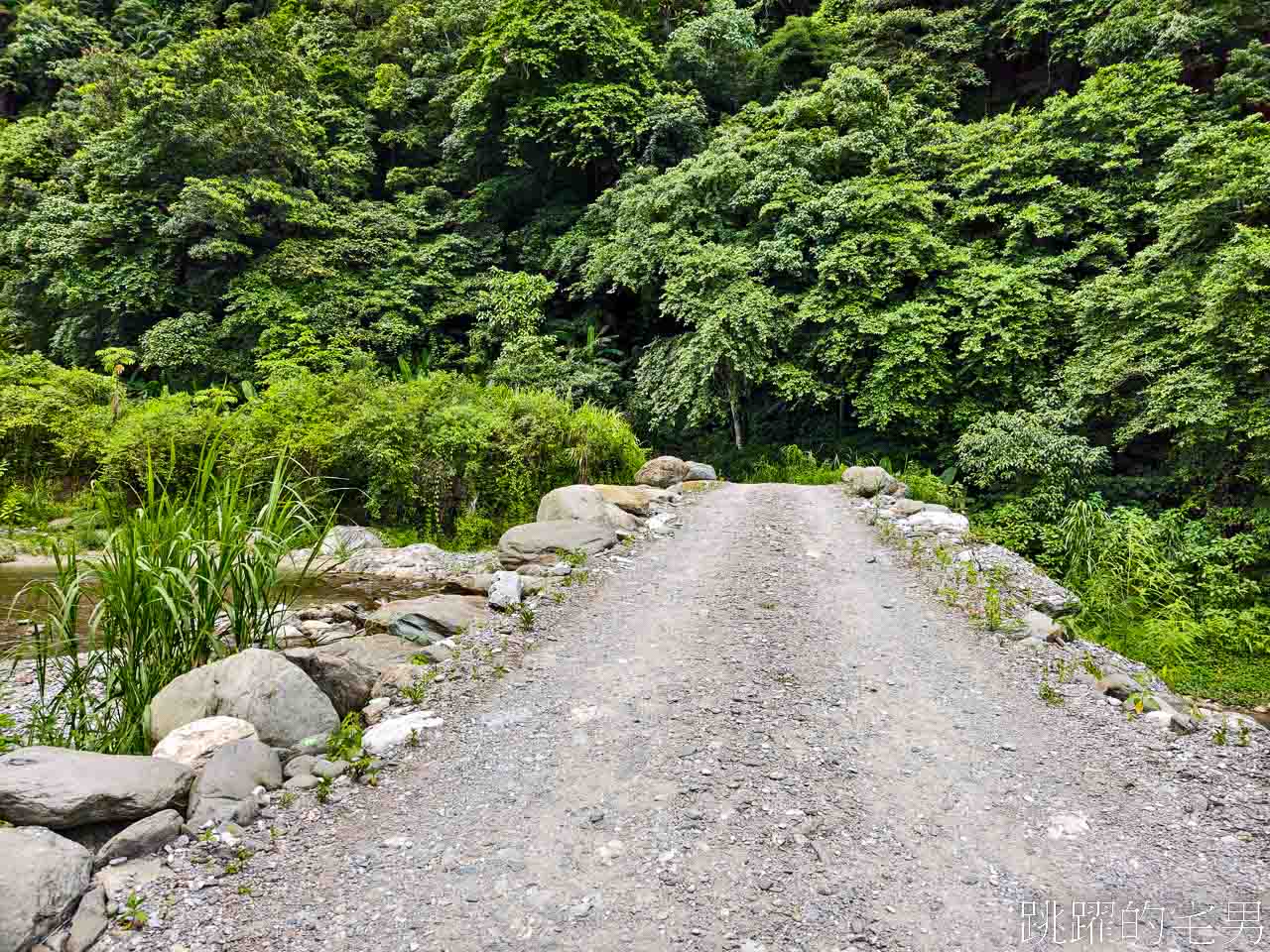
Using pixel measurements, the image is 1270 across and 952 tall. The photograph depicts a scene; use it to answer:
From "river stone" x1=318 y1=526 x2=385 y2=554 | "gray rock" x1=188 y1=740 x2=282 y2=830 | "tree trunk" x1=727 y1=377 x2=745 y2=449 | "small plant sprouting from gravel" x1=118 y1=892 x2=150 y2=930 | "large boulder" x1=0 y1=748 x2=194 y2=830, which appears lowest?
"river stone" x1=318 y1=526 x2=385 y2=554

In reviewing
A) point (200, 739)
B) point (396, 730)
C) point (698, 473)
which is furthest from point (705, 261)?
point (200, 739)

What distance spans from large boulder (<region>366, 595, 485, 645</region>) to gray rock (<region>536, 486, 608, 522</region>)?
6.81 ft

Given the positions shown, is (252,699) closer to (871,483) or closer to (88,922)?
(88,922)

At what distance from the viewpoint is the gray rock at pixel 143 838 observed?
2121 mm

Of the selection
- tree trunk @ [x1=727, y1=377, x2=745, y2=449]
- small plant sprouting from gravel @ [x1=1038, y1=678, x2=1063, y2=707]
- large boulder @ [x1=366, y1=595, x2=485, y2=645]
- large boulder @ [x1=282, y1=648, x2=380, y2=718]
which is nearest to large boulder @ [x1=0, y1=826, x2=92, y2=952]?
large boulder @ [x1=282, y1=648, x2=380, y2=718]

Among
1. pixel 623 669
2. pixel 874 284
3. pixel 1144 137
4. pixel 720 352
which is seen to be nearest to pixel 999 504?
pixel 874 284

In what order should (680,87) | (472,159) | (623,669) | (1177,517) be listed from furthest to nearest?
(472,159)
(680,87)
(1177,517)
(623,669)

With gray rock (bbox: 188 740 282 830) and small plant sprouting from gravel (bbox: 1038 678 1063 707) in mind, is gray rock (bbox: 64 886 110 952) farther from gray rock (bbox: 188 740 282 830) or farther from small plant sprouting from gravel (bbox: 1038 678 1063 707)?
small plant sprouting from gravel (bbox: 1038 678 1063 707)

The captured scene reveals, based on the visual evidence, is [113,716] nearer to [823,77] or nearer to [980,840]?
[980,840]

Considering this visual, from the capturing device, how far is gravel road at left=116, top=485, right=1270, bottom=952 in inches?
76.2

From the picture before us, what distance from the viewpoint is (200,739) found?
258 cm

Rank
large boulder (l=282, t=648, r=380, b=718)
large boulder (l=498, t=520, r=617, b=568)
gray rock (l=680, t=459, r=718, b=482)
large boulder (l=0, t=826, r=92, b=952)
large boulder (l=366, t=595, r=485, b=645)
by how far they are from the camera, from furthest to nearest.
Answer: gray rock (l=680, t=459, r=718, b=482)
large boulder (l=498, t=520, r=617, b=568)
large boulder (l=366, t=595, r=485, b=645)
large boulder (l=282, t=648, r=380, b=718)
large boulder (l=0, t=826, r=92, b=952)

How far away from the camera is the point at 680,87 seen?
14.5 meters

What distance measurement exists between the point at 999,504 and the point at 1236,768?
6.53 metres
